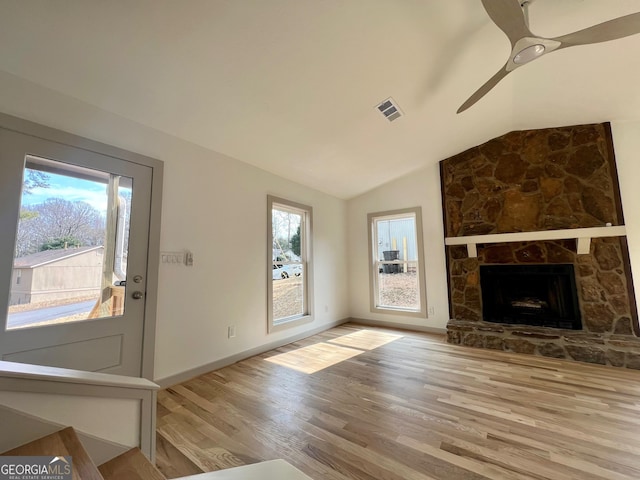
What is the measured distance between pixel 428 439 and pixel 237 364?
83.1 inches

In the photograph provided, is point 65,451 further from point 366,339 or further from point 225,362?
point 366,339

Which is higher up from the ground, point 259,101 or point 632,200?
point 259,101

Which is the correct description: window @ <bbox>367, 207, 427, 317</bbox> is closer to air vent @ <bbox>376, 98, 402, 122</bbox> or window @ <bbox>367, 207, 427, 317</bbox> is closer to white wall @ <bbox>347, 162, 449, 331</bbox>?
white wall @ <bbox>347, 162, 449, 331</bbox>

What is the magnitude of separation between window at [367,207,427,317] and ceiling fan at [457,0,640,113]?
2.85 m

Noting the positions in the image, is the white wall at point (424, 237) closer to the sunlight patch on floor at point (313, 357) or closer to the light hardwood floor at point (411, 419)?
the light hardwood floor at point (411, 419)

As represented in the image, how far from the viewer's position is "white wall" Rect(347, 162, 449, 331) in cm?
429

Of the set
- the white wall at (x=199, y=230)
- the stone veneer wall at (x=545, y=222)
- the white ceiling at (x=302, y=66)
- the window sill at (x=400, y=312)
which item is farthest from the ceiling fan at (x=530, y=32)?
the window sill at (x=400, y=312)

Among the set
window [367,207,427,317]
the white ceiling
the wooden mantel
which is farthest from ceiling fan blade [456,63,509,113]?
window [367,207,427,317]

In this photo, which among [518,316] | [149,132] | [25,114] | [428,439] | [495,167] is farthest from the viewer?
[495,167]

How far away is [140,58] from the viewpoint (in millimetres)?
1864

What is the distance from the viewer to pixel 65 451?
0.98 metres

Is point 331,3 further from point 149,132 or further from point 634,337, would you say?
point 634,337

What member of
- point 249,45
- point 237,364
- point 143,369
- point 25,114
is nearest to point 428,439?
point 237,364

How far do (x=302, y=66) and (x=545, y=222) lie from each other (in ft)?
12.4
